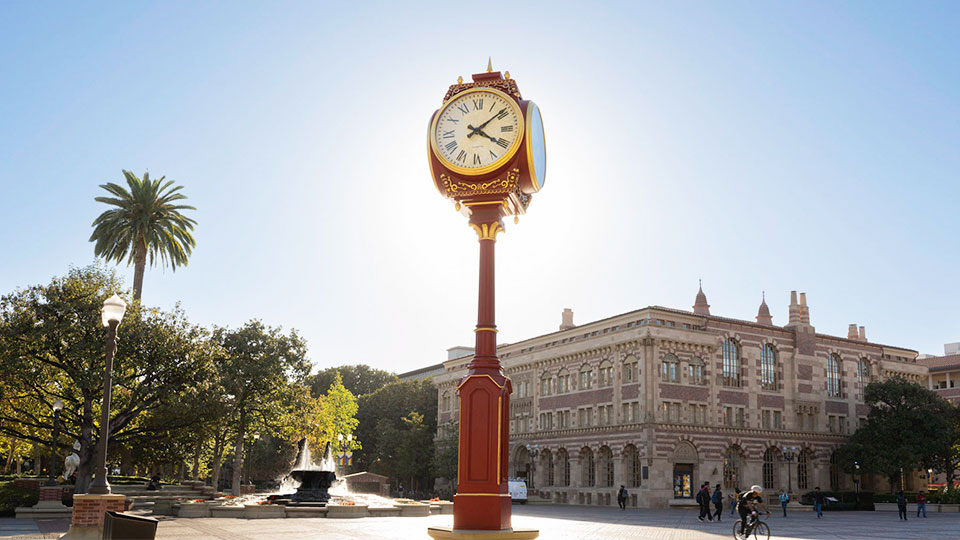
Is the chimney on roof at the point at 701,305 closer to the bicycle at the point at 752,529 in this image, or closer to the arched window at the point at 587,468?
the arched window at the point at 587,468

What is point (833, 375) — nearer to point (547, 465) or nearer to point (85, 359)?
point (547, 465)

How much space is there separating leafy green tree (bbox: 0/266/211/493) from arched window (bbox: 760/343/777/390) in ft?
148

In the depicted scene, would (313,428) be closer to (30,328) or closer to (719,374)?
(30,328)

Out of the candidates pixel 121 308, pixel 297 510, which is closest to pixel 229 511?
pixel 297 510

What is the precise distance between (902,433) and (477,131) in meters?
60.1

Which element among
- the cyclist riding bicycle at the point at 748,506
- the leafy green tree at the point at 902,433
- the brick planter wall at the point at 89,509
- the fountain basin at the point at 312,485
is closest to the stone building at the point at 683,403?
the leafy green tree at the point at 902,433

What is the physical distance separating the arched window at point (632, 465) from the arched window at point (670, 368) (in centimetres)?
563

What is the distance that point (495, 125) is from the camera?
13695 millimetres

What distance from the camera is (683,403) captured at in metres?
60.3

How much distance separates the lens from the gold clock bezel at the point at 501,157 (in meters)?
13.4

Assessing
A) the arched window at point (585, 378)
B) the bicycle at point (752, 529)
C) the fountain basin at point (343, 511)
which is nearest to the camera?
the bicycle at point (752, 529)

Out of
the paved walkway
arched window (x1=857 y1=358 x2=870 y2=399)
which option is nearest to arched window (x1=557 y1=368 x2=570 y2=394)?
arched window (x1=857 y1=358 x2=870 y2=399)

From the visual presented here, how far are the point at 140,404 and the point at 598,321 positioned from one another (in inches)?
1512

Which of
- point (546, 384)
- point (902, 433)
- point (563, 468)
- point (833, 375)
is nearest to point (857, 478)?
point (902, 433)
